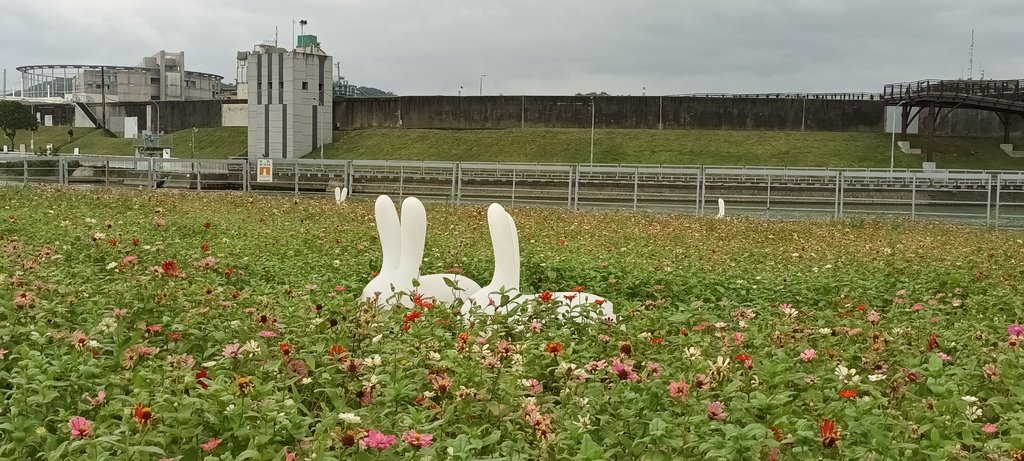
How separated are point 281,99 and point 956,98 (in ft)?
129

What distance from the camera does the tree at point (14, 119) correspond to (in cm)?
7331

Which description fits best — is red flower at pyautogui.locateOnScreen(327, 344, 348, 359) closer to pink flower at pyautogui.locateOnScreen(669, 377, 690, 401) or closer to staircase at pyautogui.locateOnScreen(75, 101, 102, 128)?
pink flower at pyautogui.locateOnScreen(669, 377, 690, 401)

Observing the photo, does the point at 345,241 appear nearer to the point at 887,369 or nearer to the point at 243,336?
the point at 243,336

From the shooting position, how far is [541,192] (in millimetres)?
31891

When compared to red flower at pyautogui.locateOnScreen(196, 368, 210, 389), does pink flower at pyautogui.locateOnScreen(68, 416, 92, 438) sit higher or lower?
higher

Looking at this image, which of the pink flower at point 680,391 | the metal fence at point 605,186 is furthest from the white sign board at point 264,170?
the pink flower at point 680,391

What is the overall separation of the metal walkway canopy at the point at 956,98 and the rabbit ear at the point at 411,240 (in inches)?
1859

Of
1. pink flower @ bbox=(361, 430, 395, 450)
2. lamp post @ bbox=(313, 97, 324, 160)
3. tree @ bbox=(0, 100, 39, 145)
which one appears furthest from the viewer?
tree @ bbox=(0, 100, 39, 145)

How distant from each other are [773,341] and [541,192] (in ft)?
89.7

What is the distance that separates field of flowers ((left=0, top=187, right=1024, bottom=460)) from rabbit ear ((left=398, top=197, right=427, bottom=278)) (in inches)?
18.5

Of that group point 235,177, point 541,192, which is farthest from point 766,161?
point 235,177

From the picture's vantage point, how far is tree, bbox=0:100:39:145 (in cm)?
7331

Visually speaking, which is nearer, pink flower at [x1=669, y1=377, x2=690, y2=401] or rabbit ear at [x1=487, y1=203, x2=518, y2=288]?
pink flower at [x1=669, y1=377, x2=690, y2=401]

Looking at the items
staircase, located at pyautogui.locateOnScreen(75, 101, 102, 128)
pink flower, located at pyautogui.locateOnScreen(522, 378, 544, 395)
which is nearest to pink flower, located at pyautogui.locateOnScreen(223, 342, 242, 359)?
pink flower, located at pyautogui.locateOnScreen(522, 378, 544, 395)
